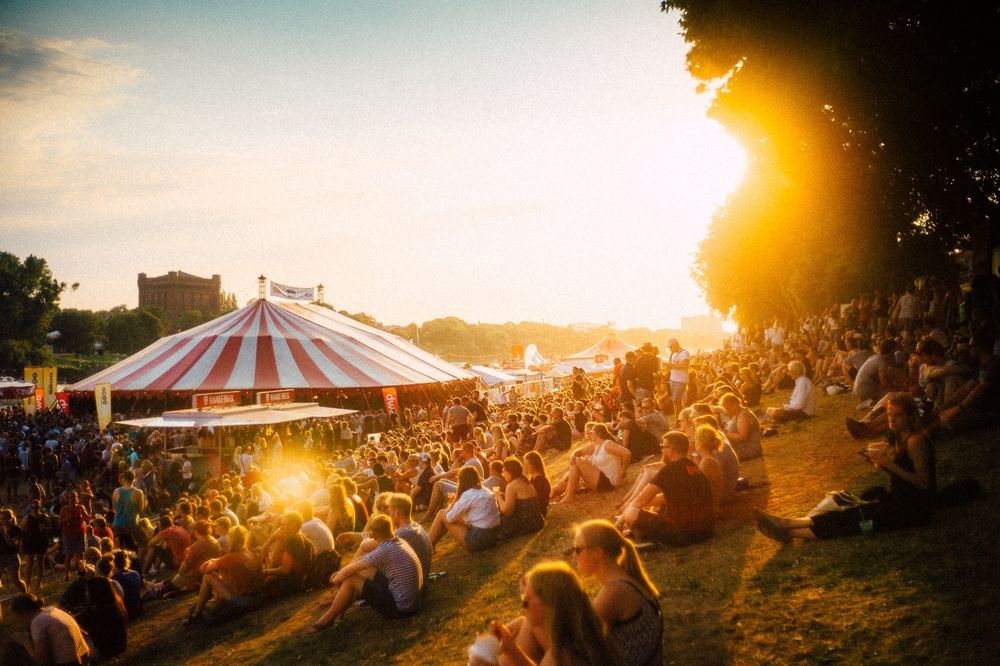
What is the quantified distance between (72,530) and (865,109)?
14.6 metres

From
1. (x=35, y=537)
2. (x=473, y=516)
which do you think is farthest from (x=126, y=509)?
(x=473, y=516)

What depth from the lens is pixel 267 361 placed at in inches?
949

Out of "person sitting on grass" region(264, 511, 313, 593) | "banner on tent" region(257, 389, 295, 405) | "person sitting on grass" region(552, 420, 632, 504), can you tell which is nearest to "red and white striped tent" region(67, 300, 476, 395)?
"banner on tent" region(257, 389, 295, 405)

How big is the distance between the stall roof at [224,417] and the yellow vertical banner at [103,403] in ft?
21.8

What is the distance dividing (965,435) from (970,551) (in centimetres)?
326

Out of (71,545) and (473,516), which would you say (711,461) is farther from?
(71,545)

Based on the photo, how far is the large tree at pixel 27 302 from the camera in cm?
6725

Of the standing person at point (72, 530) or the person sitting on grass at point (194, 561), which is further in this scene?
the standing person at point (72, 530)

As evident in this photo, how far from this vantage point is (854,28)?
25.8ft

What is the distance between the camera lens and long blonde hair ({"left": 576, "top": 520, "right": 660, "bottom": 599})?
2.99m

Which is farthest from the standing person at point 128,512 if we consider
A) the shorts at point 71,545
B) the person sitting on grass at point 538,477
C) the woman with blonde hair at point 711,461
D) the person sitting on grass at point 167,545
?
the woman with blonde hair at point 711,461

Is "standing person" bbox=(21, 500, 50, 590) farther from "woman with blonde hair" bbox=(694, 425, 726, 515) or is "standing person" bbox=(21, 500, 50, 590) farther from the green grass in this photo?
"woman with blonde hair" bbox=(694, 425, 726, 515)

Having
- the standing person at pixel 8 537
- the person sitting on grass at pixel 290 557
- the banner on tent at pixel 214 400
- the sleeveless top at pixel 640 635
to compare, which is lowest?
the standing person at pixel 8 537

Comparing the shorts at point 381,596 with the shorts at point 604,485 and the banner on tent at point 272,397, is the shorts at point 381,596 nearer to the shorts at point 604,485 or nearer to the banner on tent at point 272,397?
the shorts at point 604,485
